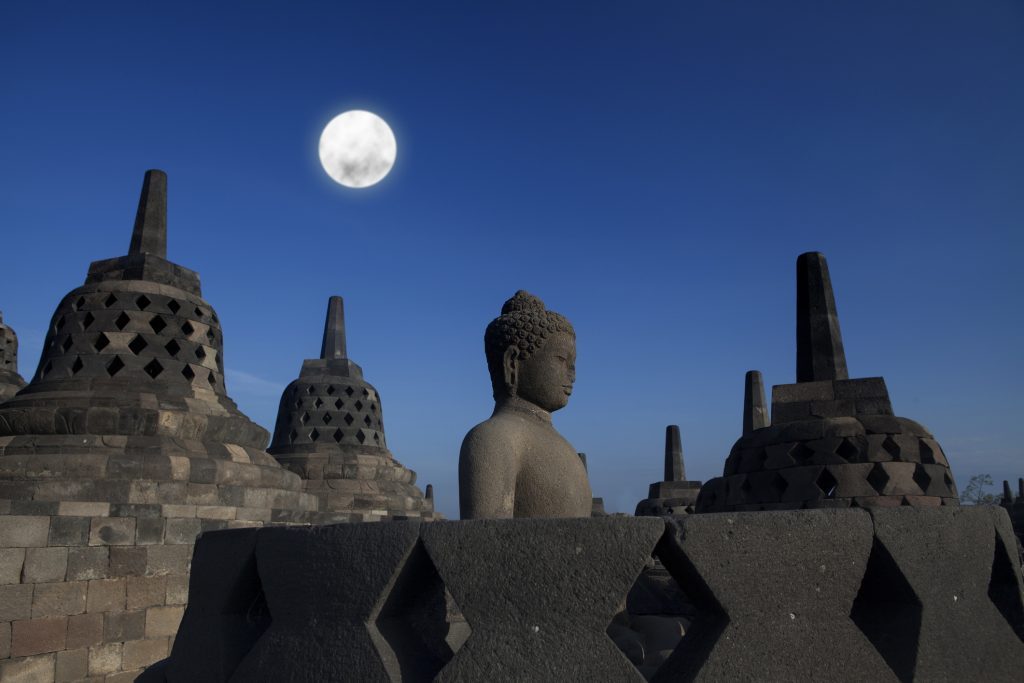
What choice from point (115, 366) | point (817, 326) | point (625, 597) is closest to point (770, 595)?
point (625, 597)

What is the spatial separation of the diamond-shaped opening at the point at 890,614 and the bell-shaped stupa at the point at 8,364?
14.2 metres

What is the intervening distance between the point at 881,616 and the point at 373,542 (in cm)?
181

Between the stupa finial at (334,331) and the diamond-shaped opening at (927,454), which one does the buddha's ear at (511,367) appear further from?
the stupa finial at (334,331)

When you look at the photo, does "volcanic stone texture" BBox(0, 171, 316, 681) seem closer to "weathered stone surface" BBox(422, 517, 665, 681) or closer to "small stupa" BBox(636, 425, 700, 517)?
"weathered stone surface" BBox(422, 517, 665, 681)

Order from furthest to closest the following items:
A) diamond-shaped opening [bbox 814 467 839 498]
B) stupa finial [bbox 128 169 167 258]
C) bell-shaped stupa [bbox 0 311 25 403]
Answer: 1. bell-shaped stupa [bbox 0 311 25 403]
2. stupa finial [bbox 128 169 167 258]
3. diamond-shaped opening [bbox 814 467 839 498]

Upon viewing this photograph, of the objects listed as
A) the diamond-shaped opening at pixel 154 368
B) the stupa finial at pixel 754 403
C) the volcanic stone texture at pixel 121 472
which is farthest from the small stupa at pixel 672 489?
the diamond-shaped opening at pixel 154 368

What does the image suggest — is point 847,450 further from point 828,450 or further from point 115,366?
point 115,366

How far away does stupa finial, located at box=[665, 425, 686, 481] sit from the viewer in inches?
712

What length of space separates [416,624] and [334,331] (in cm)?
1462

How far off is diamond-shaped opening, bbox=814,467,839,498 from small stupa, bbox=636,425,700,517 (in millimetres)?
7724

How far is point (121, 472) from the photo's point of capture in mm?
6453

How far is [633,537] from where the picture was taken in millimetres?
2066

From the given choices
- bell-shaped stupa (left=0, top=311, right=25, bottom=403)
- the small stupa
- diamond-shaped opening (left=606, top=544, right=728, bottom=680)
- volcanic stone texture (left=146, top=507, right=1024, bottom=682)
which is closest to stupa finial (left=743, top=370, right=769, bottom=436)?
the small stupa

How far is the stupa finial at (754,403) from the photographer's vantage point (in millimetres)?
13938
